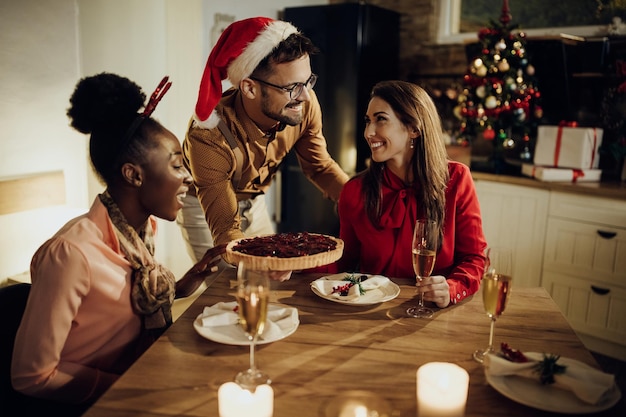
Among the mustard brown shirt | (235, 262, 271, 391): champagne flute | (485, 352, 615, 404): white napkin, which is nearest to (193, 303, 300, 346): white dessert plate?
(235, 262, 271, 391): champagne flute

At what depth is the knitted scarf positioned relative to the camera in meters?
1.36

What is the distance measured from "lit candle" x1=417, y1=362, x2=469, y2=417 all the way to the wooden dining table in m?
0.04

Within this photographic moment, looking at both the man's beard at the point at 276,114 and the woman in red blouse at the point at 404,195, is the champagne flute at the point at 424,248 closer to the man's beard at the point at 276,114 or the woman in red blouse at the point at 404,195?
the woman in red blouse at the point at 404,195

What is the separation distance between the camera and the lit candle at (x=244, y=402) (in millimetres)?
934

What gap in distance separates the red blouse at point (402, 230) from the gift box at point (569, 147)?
71.3 inches

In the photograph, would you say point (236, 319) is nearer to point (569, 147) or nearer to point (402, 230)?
point (402, 230)

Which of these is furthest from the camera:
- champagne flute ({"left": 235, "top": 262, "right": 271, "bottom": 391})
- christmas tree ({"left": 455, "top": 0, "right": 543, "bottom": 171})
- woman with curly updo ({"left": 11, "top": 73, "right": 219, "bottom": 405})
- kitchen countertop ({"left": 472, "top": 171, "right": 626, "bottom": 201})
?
christmas tree ({"left": 455, "top": 0, "right": 543, "bottom": 171})

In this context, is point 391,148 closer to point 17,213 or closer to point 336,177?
point 336,177

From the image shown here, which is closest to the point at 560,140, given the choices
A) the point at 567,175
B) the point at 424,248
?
the point at 567,175

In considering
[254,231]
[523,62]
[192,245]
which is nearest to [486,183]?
[523,62]

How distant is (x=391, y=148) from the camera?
192cm

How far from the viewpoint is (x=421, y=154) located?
1926 millimetres

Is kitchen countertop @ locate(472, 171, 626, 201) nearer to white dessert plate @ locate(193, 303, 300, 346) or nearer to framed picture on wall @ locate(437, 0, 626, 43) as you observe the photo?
framed picture on wall @ locate(437, 0, 626, 43)

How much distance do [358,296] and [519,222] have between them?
7.44 ft
